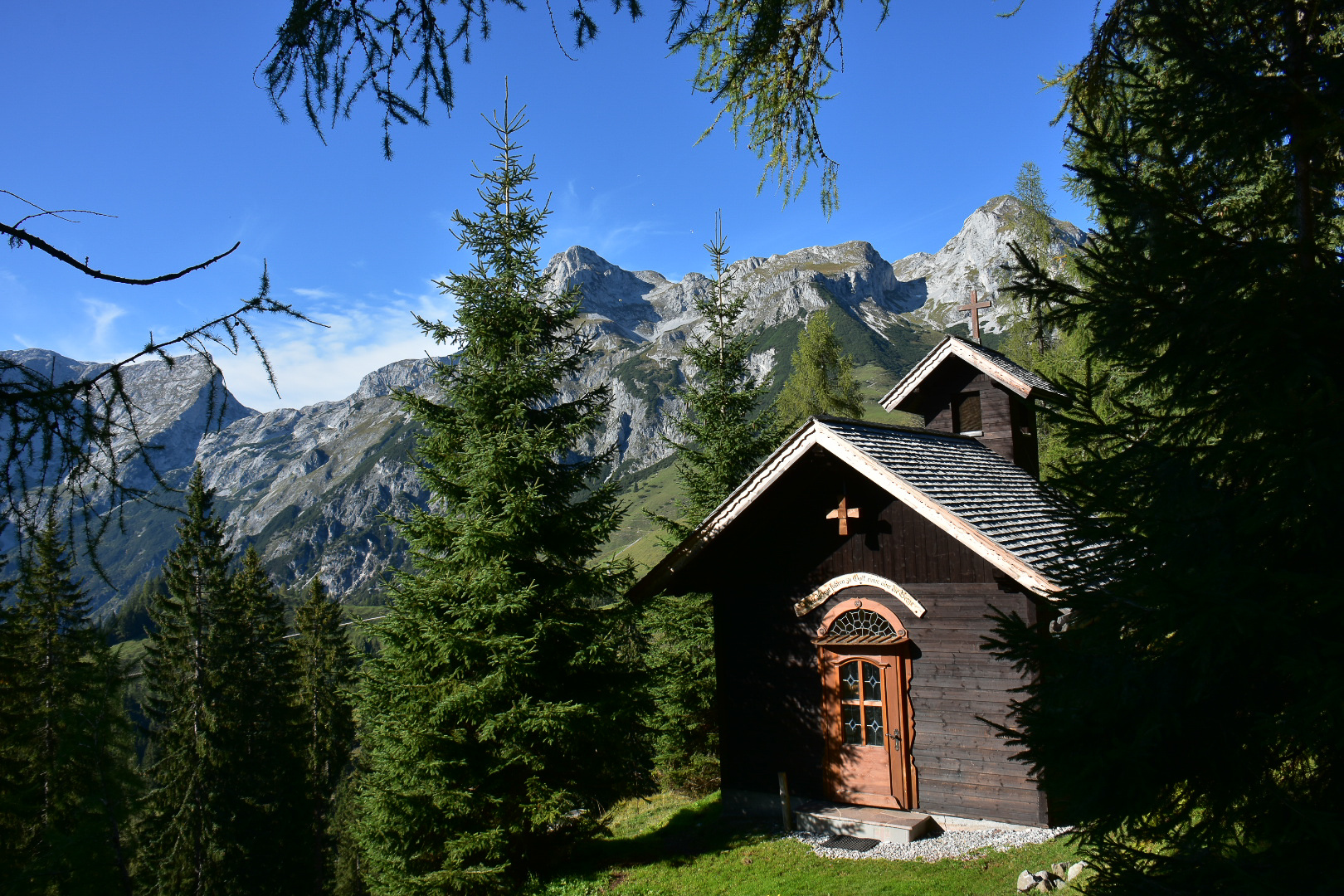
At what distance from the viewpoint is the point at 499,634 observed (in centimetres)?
1001

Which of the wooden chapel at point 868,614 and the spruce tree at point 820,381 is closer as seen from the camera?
the wooden chapel at point 868,614

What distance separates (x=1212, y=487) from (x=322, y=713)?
38996mm

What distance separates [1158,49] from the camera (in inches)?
158

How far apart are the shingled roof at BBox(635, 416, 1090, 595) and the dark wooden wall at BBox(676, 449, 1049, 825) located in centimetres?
43

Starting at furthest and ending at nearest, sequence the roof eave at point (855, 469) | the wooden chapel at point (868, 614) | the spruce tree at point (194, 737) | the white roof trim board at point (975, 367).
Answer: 1. the spruce tree at point (194, 737)
2. the white roof trim board at point (975, 367)
3. the wooden chapel at point (868, 614)
4. the roof eave at point (855, 469)

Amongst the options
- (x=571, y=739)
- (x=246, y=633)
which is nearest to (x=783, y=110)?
(x=571, y=739)

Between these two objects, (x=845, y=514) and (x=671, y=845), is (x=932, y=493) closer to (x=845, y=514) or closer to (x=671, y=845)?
(x=845, y=514)

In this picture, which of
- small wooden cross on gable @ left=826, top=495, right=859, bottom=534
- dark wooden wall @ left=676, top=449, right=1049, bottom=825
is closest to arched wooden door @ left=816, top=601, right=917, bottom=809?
dark wooden wall @ left=676, top=449, right=1049, bottom=825

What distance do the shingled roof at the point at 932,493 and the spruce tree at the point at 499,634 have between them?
1619 mm

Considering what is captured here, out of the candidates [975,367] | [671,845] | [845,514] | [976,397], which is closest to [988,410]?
[976,397]

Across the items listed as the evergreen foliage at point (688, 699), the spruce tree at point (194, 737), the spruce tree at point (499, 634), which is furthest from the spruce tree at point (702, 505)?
the spruce tree at point (194, 737)

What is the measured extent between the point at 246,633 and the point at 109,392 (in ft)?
97.1

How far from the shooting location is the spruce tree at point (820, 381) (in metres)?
27.1

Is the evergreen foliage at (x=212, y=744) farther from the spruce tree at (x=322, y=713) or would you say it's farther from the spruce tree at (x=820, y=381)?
the spruce tree at (x=820, y=381)
